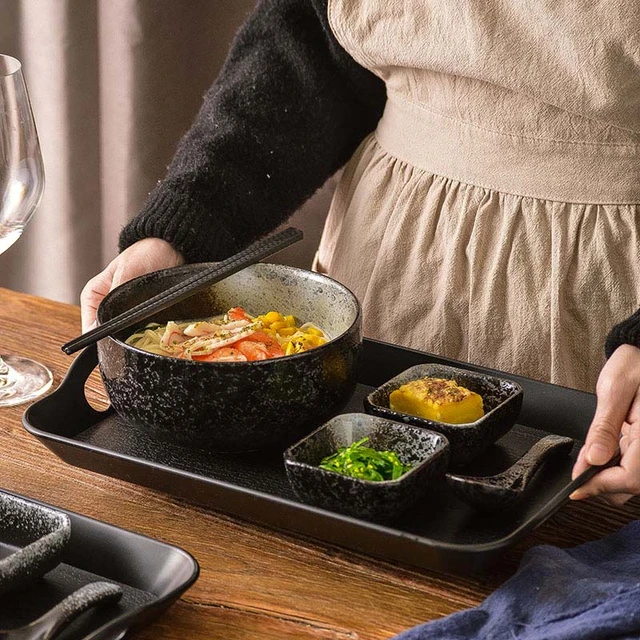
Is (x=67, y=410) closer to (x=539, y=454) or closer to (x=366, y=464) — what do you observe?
(x=366, y=464)

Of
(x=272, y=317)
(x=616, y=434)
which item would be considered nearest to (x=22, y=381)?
(x=272, y=317)

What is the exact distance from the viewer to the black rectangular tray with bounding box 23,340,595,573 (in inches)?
28.6

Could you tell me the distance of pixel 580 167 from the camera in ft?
3.67

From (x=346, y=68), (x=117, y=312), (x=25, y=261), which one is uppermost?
(x=346, y=68)

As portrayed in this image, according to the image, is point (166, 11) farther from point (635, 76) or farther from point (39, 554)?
point (39, 554)

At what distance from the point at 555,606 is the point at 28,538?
1.27 ft

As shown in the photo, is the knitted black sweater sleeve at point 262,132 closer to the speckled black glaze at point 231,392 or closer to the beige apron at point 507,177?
the beige apron at point 507,177

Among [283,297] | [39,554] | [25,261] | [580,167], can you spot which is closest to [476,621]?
[39,554]

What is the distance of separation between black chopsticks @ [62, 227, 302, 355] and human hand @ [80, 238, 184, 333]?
0.15 meters

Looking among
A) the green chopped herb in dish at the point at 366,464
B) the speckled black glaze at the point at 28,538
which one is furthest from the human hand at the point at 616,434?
the speckled black glaze at the point at 28,538

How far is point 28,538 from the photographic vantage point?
75cm

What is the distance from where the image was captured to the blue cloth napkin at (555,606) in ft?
2.09

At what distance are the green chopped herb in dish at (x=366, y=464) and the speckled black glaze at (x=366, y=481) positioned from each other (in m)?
0.01

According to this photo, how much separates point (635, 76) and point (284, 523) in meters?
0.61
